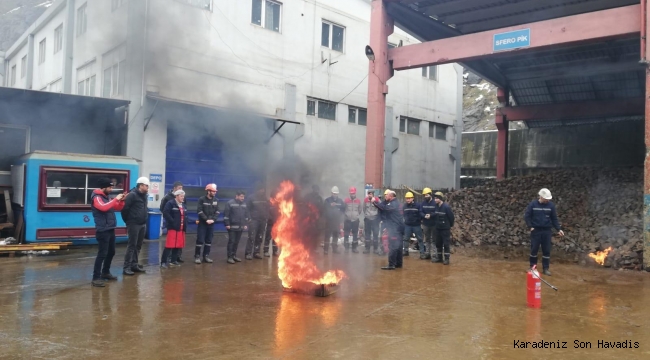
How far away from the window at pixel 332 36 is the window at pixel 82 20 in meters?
8.62

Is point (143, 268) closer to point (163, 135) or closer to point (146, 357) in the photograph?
point (146, 357)

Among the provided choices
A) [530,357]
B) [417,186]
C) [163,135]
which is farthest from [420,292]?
[417,186]

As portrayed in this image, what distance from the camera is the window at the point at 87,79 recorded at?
50.9 feet

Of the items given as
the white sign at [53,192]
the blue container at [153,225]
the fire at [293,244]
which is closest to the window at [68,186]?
the white sign at [53,192]

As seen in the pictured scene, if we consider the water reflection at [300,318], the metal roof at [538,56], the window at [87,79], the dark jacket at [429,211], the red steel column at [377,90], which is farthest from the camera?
the window at [87,79]

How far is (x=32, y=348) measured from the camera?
419 cm

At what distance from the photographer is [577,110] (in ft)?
66.2

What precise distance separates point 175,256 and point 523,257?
8.16 metres

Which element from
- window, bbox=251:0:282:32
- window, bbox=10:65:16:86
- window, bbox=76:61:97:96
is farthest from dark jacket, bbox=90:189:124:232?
window, bbox=10:65:16:86

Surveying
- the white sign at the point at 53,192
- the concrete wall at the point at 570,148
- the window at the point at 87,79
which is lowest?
the white sign at the point at 53,192

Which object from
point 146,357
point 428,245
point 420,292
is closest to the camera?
point 146,357

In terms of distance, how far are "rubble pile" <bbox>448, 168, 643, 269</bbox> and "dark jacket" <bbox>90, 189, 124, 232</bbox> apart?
9.19 m

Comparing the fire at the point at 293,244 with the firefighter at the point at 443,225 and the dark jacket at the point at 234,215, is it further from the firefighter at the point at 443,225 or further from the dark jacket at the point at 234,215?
the firefighter at the point at 443,225

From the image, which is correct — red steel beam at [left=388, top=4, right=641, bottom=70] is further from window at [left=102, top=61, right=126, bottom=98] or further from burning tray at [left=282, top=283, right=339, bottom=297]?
burning tray at [left=282, top=283, right=339, bottom=297]
